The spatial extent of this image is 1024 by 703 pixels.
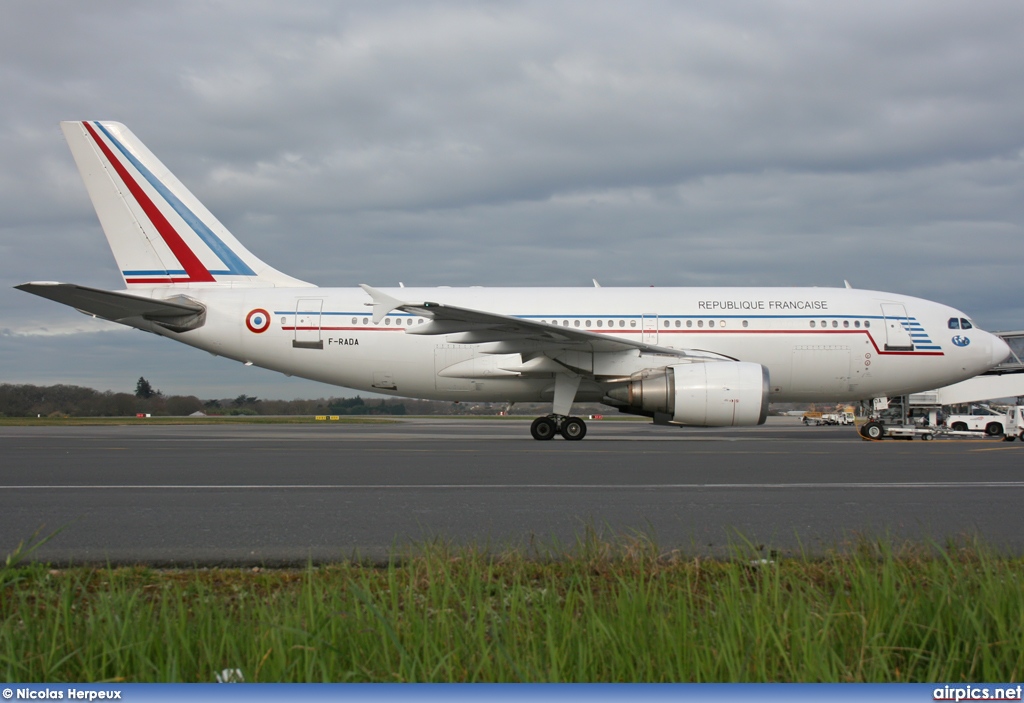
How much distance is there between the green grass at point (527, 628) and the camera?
2.23 m

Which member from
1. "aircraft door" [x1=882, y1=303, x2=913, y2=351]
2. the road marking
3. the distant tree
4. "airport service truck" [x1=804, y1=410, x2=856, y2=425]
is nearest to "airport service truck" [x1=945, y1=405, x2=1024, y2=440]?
"aircraft door" [x1=882, y1=303, x2=913, y2=351]

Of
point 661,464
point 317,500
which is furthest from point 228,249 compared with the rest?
point 317,500

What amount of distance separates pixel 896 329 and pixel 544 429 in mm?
8411

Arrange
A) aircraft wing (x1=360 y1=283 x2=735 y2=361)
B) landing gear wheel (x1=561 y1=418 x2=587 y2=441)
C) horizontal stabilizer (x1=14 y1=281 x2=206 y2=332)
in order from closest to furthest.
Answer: aircraft wing (x1=360 y1=283 x2=735 y2=361)
horizontal stabilizer (x1=14 y1=281 x2=206 y2=332)
landing gear wheel (x1=561 y1=418 x2=587 y2=441)

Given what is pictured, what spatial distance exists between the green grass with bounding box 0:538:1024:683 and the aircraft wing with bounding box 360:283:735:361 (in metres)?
11.5

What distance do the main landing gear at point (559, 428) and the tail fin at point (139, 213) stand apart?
25.5 feet

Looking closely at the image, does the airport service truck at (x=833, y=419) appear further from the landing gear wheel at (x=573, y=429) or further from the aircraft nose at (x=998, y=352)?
the landing gear wheel at (x=573, y=429)

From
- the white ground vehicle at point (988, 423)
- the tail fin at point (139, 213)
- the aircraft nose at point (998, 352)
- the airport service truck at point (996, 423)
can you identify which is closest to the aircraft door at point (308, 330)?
the tail fin at point (139, 213)

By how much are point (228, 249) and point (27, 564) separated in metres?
17.0

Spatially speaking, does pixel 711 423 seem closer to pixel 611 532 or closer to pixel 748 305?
pixel 748 305

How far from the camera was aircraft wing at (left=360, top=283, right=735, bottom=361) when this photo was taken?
14617 mm

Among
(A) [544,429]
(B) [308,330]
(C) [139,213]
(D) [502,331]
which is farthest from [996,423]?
(C) [139,213]

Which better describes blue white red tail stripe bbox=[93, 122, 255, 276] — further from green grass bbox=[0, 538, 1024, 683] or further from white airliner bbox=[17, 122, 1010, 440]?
green grass bbox=[0, 538, 1024, 683]

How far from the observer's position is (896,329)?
18234mm
